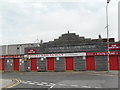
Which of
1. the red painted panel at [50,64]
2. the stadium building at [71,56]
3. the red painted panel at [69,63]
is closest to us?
the stadium building at [71,56]

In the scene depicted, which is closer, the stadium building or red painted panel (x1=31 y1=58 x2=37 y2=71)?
the stadium building

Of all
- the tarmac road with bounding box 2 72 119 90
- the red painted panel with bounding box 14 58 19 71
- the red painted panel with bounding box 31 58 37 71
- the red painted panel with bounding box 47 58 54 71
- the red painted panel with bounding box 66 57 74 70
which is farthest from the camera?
the red painted panel with bounding box 14 58 19 71

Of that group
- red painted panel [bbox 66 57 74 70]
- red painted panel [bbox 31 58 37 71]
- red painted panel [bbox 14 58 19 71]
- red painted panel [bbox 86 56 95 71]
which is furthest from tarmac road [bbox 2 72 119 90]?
red painted panel [bbox 14 58 19 71]

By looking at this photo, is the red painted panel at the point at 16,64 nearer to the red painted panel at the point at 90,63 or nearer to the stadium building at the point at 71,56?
the stadium building at the point at 71,56

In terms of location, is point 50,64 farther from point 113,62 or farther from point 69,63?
point 113,62

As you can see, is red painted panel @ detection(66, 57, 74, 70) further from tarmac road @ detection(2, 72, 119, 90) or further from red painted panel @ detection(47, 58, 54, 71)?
tarmac road @ detection(2, 72, 119, 90)

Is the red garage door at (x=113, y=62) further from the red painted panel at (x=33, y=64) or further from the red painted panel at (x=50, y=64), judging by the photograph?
the red painted panel at (x=33, y=64)

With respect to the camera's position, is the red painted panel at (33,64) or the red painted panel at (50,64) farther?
the red painted panel at (33,64)

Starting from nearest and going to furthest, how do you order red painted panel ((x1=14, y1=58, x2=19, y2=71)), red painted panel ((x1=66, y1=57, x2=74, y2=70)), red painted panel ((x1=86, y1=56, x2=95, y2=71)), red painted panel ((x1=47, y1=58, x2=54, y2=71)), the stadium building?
the stadium building → red painted panel ((x1=86, y1=56, x2=95, y2=71)) → red painted panel ((x1=66, y1=57, x2=74, y2=70)) → red painted panel ((x1=47, y1=58, x2=54, y2=71)) → red painted panel ((x1=14, y1=58, x2=19, y2=71))

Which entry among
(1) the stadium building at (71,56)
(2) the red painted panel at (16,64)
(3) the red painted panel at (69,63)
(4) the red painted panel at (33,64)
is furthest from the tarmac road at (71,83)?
(2) the red painted panel at (16,64)

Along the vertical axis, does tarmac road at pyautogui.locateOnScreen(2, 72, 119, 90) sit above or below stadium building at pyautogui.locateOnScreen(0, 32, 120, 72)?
below

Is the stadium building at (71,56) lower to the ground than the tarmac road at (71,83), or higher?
higher

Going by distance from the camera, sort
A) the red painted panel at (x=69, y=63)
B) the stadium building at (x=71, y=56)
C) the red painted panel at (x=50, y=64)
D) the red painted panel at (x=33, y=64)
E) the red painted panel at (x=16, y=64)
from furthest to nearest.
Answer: the red painted panel at (x=16, y=64)
the red painted panel at (x=33, y=64)
the red painted panel at (x=50, y=64)
the red painted panel at (x=69, y=63)
the stadium building at (x=71, y=56)

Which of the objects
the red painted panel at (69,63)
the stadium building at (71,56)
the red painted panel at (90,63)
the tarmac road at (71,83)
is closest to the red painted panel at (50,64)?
the stadium building at (71,56)
